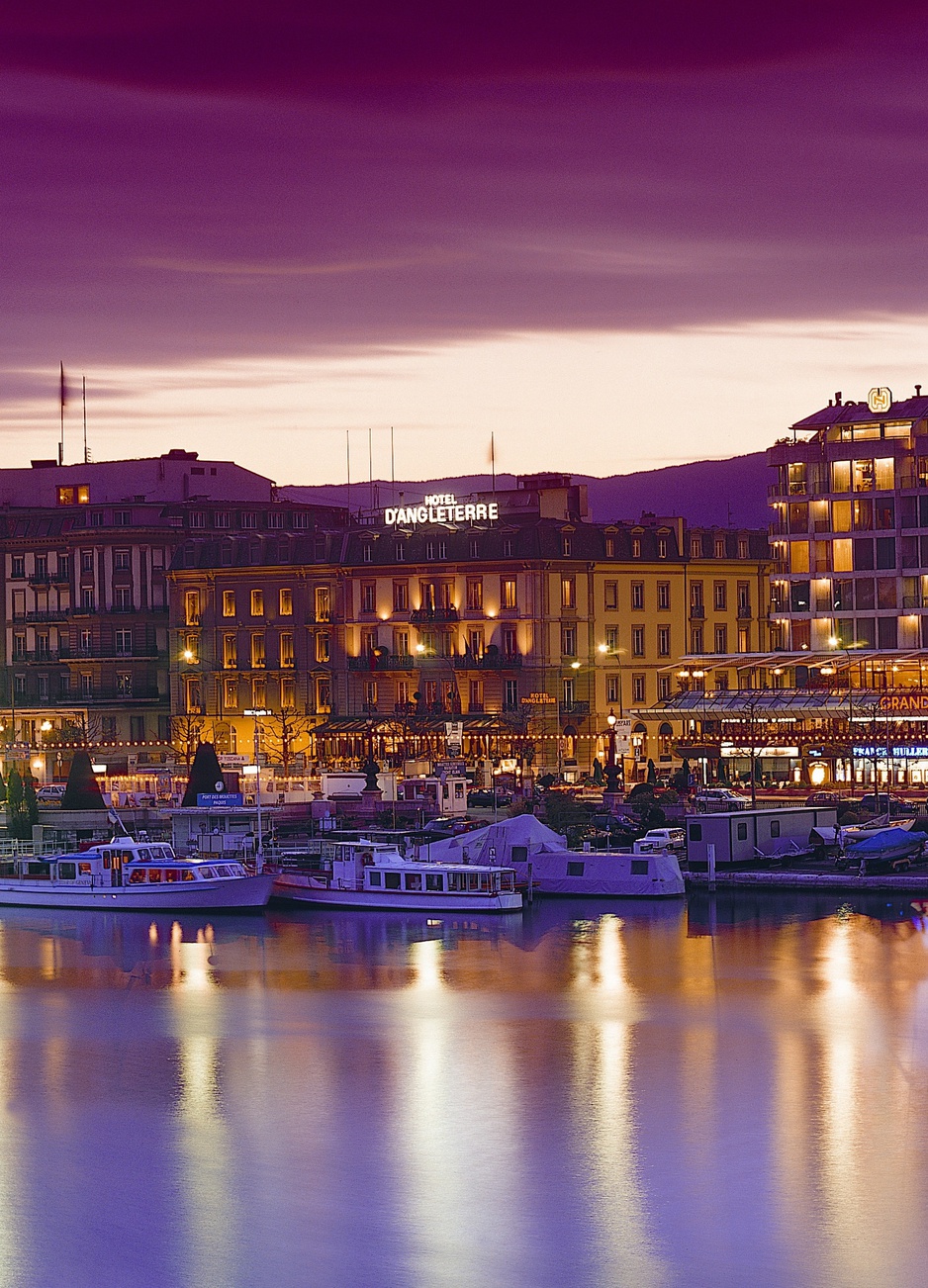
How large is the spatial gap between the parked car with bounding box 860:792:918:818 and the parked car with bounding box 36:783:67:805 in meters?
44.9

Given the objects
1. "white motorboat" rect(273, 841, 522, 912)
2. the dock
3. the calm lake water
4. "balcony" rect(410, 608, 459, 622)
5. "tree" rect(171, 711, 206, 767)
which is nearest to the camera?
the calm lake water

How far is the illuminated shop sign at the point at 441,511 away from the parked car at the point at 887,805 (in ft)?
143

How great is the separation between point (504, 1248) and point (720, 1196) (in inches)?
226

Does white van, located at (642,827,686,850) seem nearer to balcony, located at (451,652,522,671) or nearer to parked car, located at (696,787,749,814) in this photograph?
parked car, located at (696,787,749,814)

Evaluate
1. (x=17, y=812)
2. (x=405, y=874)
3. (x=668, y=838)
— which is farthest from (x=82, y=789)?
(x=668, y=838)

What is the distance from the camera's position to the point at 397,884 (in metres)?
95.4

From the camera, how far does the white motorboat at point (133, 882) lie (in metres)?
95.6

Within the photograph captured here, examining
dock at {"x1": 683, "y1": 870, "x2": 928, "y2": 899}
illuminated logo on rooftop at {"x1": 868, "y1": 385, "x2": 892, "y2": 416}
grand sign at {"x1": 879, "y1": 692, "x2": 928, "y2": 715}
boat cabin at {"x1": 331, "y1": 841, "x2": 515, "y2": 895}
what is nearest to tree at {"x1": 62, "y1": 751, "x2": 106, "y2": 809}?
boat cabin at {"x1": 331, "y1": 841, "x2": 515, "y2": 895}

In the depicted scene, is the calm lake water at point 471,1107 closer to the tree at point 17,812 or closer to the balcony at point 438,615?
the tree at point 17,812

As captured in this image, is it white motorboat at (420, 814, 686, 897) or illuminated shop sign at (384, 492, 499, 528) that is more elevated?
illuminated shop sign at (384, 492, 499, 528)

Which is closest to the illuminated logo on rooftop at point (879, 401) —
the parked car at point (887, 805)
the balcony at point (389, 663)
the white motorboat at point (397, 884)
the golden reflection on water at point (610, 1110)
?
the balcony at point (389, 663)

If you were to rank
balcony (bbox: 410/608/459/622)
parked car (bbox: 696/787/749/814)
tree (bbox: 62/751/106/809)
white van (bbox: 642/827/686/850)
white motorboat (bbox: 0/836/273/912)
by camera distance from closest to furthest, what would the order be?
white motorboat (bbox: 0/836/273/912) < white van (bbox: 642/827/686/850) < parked car (bbox: 696/787/749/814) < tree (bbox: 62/751/106/809) < balcony (bbox: 410/608/459/622)

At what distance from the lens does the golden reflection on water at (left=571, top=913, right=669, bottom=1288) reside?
1786 inches

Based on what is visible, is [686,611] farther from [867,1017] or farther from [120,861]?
[867,1017]
